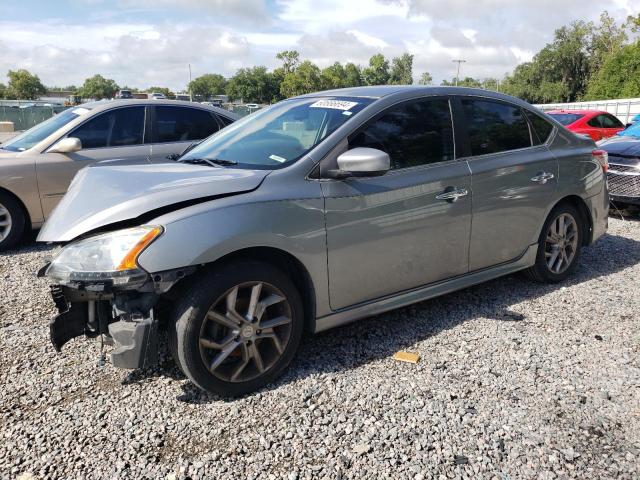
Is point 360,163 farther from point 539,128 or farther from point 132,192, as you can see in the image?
point 539,128

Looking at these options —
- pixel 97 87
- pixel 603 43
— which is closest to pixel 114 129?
pixel 603 43

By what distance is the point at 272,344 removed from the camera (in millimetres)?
3070

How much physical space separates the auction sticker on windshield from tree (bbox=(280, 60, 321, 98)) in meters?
83.0

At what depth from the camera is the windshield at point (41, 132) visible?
6238 millimetres

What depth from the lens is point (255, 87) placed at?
107m

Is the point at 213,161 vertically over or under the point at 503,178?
over

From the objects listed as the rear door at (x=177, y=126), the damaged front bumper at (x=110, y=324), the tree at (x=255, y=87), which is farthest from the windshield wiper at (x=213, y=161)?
the tree at (x=255, y=87)

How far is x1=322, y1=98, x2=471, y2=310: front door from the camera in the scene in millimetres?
3238

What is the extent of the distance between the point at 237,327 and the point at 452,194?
180cm

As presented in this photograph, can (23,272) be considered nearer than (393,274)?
No

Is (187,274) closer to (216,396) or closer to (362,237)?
(216,396)

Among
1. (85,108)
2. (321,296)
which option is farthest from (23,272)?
(321,296)

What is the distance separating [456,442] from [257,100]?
107597mm

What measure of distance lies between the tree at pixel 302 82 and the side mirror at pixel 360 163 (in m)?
83.7
